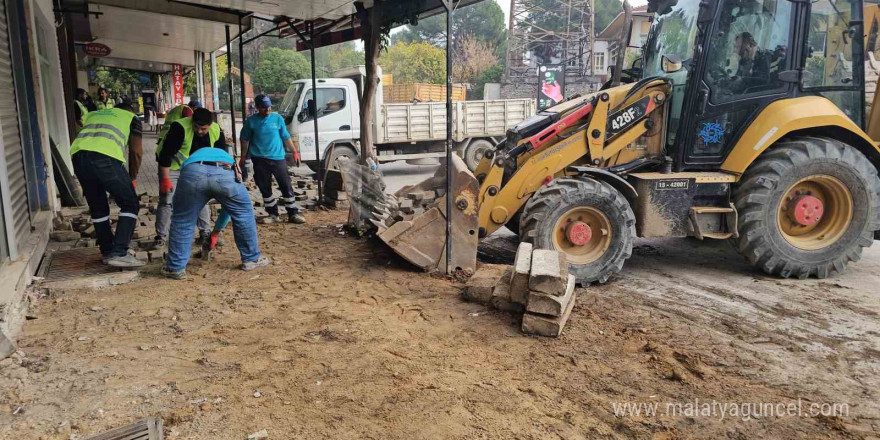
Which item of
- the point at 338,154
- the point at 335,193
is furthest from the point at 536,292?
the point at 338,154

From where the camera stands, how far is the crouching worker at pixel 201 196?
17.3 ft

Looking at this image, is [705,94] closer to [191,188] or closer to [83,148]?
[191,188]

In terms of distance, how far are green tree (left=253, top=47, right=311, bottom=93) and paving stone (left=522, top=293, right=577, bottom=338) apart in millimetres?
34065

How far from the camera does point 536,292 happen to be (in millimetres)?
4176

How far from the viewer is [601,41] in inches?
1591

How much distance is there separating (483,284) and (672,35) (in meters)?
3.31

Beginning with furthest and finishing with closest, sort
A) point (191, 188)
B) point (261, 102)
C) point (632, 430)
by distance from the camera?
point (261, 102) → point (191, 188) → point (632, 430)

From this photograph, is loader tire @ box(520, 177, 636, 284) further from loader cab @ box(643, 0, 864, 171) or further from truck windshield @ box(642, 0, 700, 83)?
truck windshield @ box(642, 0, 700, 83)

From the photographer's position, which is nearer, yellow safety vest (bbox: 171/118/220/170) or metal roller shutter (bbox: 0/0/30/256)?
metal roller shutter (bbox: 0/0/30/256)

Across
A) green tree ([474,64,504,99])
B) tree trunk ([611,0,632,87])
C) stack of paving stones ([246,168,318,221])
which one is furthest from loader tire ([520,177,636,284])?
green tree ([474,64,504,99])

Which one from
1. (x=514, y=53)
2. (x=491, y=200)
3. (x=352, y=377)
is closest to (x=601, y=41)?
(x=514, y=53)

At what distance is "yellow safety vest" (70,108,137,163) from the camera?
5.28 meters

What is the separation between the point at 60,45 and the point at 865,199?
12.7m

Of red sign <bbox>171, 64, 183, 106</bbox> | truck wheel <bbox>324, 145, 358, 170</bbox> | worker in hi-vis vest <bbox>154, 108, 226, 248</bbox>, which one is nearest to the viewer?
worker in hi-vis vest <bbox>154, 108, 226, 248</bbox>
